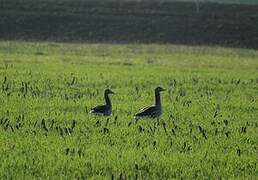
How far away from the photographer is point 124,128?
55.8ft

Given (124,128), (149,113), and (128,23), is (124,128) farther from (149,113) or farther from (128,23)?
(128,23)

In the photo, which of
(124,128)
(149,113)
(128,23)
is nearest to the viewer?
(124,128)

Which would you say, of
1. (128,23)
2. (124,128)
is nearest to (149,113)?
(124,128)

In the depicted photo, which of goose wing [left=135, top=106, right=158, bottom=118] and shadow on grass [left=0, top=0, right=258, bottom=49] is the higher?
shadow on grass [left=0, top=0, right=258, bottom=49]

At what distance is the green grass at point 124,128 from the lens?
12.9m

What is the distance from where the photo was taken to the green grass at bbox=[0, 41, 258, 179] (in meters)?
12.9

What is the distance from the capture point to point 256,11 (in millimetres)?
92062

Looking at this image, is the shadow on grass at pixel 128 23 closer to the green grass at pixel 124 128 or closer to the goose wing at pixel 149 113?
the green grass at pixel 124 128

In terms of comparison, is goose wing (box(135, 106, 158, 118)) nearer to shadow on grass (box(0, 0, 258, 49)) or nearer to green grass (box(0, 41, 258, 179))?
green grass (box(0, 41, 258, 179))

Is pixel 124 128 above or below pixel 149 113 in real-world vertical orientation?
below

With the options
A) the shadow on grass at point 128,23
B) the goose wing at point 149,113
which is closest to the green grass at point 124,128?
the goose wing at point 149,113

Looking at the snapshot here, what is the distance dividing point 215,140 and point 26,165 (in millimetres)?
4843

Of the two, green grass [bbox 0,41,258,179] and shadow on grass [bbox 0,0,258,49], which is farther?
shadow on grass [bbox 0,0,258,49]

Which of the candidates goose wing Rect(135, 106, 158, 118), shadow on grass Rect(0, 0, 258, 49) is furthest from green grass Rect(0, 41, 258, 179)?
shadow on grass Rect(0, 0, 258, 49)
